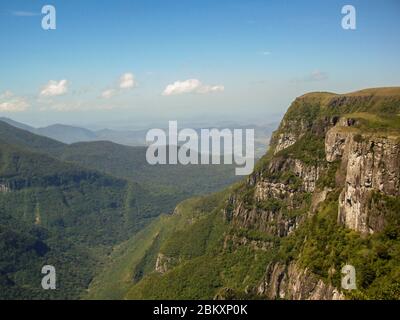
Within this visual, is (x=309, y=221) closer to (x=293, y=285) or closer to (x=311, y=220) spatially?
(x=311, y=220)

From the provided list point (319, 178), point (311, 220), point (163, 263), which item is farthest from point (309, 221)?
point (163, 263)

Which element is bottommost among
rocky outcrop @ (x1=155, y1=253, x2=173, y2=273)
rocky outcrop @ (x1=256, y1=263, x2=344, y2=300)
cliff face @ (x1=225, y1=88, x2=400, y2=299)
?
rocky outcrop @ (x1=155, y1=253, x2=173, y2=273)

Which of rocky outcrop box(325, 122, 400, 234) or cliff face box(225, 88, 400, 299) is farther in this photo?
cliff face box(225, 88, 400, 299)

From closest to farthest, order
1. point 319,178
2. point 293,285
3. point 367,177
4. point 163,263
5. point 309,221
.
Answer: point 367,177, point 293,285, point 309,221, point 319,178, point 163,263

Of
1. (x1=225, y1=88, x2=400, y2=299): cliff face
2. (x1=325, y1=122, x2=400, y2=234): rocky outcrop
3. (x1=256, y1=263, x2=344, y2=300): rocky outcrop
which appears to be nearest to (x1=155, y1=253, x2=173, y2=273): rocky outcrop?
(x1=225, y1=88, x2=400, y2=299): cliff face

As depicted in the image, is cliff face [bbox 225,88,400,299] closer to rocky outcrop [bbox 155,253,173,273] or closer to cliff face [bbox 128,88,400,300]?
cliff face [bbox 128,88,400,300]
